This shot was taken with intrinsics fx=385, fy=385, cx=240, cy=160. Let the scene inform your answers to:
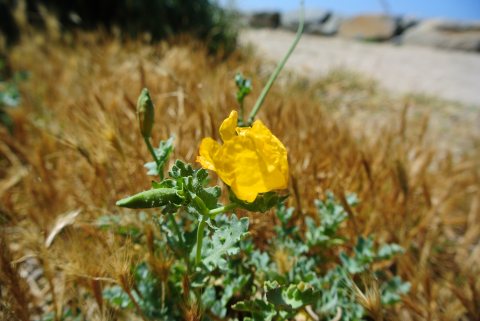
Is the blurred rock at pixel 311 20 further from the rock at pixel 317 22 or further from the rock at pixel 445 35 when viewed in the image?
the rock at pixel 445 35

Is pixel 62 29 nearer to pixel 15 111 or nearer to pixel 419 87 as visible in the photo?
pixel 15 111

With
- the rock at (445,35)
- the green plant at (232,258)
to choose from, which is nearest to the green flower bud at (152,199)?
the green plant at (232,258)

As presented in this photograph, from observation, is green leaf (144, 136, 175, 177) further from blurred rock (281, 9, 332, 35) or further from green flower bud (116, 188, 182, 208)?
blurred rock (281, 9, 332, 35)

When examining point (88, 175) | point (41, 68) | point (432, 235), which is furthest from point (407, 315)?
point (41, 68)

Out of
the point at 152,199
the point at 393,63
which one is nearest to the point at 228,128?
the point at 152,199

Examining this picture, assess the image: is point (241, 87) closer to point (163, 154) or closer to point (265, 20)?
point (163, 154)

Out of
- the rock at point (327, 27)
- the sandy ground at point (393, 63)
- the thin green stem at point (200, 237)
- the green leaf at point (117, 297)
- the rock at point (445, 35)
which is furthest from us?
the rock at point (327, 27)

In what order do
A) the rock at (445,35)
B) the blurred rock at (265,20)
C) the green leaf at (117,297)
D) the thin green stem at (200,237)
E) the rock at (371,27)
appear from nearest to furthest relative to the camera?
the thin green stem at (200,237)
the green leaf at (117,297)
the rock at (445,35)
the rock at (371,27)
the blurred rock at (265,20)

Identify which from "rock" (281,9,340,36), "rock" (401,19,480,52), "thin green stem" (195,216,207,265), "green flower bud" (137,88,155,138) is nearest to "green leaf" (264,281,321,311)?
"thin green stem" (195,216,207,265)
